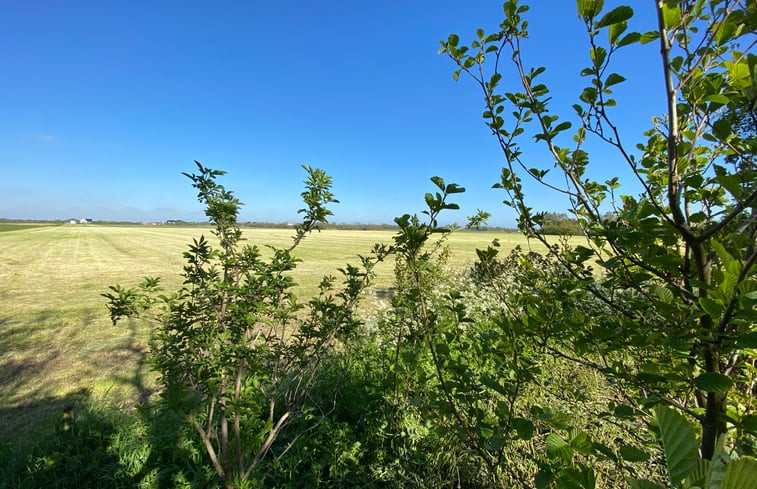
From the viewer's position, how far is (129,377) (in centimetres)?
496

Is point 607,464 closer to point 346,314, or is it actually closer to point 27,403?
point 346,314

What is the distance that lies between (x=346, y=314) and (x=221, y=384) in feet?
2.93

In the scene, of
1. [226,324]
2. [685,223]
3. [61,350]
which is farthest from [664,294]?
[61,350]

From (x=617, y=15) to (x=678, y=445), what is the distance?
1163mm

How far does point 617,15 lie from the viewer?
1.01 m

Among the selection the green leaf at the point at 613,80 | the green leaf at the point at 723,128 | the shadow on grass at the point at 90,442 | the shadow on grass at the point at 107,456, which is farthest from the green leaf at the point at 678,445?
the shadow on grass at the point at 107,456

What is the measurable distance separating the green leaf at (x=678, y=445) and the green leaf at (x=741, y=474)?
7cm

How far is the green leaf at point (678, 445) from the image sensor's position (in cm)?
48

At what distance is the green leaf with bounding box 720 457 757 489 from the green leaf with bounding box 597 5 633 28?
1.17 meters

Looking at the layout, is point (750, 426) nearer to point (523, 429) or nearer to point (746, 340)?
point (746, 340)

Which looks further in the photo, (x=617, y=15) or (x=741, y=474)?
(x=617, y=15)

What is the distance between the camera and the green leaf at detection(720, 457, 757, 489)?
378 mm

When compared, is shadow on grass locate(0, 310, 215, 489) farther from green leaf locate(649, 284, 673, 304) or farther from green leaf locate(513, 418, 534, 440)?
green leaf locate(649, 284, 673, 304)

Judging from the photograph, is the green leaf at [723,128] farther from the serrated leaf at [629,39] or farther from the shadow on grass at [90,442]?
the shadow on grass at [90,442]
